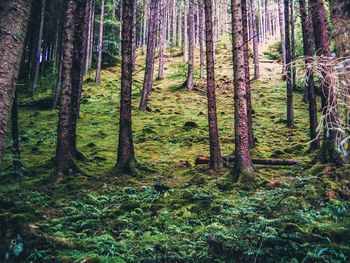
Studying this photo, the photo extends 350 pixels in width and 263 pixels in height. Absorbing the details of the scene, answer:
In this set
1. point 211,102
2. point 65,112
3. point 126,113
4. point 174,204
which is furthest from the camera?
point 126,113

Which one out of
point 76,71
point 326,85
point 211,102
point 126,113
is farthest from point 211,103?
point 76,71

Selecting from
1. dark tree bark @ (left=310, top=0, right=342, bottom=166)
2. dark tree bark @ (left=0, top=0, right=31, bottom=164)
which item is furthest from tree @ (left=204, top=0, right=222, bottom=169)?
dark tree bark @ (left=0, top=0, right=31, bottom=164)

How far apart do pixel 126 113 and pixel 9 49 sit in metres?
8.39

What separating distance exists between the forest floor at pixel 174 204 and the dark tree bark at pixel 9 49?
4.70 feet

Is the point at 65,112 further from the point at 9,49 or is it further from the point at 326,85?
the point at 326,85

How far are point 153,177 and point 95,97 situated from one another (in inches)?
686

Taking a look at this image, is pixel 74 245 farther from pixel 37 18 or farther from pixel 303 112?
pixel 37 18

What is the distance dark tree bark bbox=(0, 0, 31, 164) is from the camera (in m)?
3.24

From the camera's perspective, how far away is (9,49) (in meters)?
3.28

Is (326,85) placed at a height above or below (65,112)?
above

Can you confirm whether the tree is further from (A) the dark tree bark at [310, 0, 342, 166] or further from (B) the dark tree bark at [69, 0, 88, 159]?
(B) the dark tree bark at [69, 0, 88, 159]

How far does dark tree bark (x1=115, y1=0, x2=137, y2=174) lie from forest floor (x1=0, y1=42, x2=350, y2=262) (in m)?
0.87

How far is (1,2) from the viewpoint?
3221 millimetres

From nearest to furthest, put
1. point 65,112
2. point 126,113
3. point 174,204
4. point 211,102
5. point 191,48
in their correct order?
point 174,204 → point 65,112 → point 211,102 → point 126,113 → point 191,48
